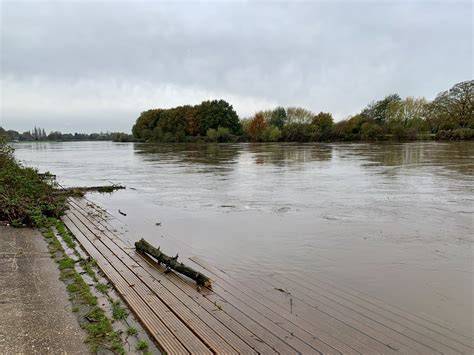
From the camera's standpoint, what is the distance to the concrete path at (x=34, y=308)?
375cm

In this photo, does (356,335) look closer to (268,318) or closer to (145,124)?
(268,318)

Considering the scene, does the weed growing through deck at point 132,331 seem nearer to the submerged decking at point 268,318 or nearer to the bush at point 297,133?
the submerged decking at point 268,318

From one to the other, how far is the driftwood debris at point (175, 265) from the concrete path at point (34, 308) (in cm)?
154

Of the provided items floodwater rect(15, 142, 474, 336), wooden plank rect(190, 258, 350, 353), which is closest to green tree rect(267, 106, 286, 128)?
floodwater rect(15, 142, 474, 336)

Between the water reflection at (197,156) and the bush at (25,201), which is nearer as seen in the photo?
the bush at (25,201)

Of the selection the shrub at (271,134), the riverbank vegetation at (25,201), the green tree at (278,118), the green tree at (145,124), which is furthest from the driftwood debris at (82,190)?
the green tree at (145,124)

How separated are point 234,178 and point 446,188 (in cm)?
960

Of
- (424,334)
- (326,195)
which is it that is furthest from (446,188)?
(424,334)

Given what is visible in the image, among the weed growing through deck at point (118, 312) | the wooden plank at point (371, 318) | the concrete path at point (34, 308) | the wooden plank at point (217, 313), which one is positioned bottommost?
Answer: the wooden plank at point (371, 318)

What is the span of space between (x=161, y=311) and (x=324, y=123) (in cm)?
8325

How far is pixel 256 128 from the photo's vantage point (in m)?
89.4

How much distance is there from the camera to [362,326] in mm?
4473

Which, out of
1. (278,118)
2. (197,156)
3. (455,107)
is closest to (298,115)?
(278,118)

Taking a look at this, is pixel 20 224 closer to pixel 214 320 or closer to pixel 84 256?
pixel 84 256
